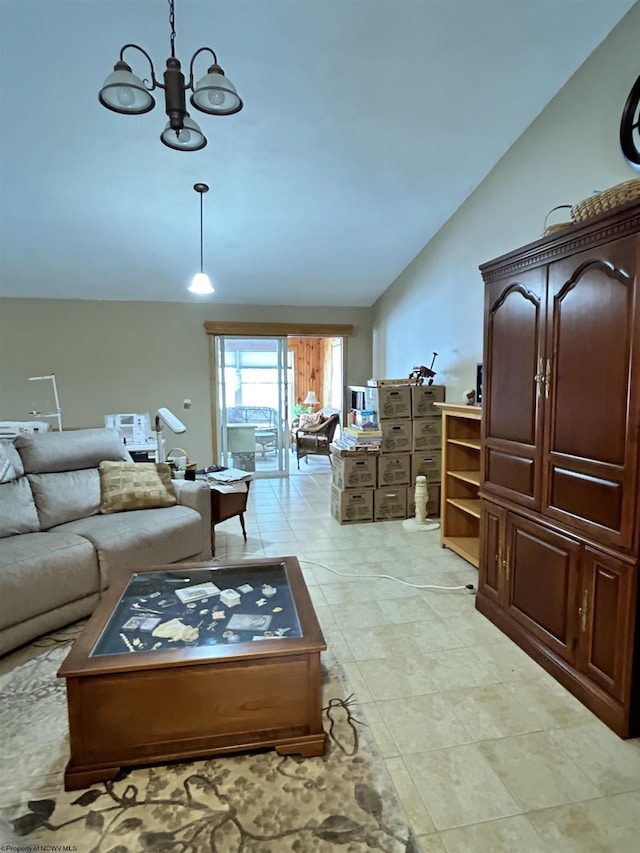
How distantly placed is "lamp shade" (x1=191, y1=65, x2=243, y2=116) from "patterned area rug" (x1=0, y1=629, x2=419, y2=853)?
2.47m

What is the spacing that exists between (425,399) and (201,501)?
2.41 meters

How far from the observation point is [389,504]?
4578mm

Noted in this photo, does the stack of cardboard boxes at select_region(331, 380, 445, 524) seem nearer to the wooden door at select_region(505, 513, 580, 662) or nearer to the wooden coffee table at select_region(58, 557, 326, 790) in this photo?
the wooden door at select_region(505, 513, 580, 662)

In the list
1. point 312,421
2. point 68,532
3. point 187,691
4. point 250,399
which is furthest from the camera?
point 312,421

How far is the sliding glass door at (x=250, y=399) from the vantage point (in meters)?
6.43

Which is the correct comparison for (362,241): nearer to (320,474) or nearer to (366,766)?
(320,474)

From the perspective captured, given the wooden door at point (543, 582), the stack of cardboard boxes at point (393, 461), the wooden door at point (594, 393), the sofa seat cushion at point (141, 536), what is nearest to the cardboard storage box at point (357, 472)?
the stack of cardboard boxes at point (393, 461)

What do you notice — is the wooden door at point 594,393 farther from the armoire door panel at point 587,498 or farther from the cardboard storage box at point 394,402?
the cardboard storage box at point 394,402

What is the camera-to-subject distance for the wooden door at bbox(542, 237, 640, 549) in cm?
174

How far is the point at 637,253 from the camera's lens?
168cm

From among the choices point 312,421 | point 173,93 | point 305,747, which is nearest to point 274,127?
point 173,93

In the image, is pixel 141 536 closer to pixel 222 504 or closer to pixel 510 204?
pixel 222 504

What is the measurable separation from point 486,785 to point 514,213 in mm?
3525

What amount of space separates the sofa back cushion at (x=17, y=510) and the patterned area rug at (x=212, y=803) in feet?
3.88
